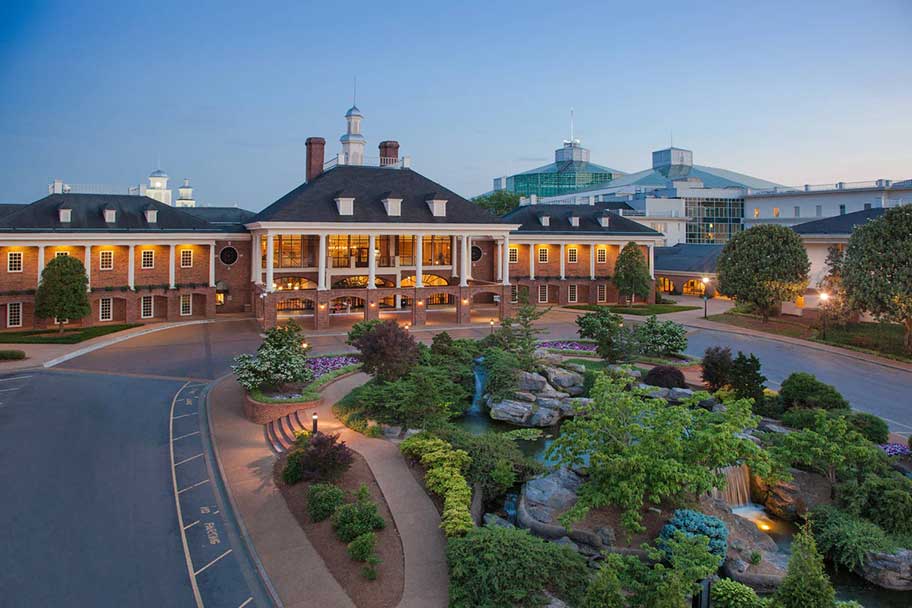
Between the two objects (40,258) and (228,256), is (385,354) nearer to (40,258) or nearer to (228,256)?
(228,256)

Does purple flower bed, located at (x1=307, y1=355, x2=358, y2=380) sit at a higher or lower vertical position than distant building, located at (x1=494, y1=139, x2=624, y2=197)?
lower

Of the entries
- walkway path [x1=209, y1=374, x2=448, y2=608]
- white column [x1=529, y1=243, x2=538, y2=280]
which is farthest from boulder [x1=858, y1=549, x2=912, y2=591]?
white column [x1=529, y1=243, x2=538, y2=280]

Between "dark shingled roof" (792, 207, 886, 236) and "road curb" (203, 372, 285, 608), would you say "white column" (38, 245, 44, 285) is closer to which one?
"road curb" (203, 372, 285, 608)

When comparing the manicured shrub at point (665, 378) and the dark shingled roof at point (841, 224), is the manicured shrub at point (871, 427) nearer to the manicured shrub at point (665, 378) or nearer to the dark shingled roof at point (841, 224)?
the manicured shrub at point (665, 378)

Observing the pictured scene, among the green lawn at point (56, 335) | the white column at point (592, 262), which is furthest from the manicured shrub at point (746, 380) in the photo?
the green lawn at point (56, 335)

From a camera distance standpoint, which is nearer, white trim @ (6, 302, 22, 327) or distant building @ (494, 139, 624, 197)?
white trim @ (6, 302, 22, 327)

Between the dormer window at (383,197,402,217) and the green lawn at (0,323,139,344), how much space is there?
19.6 meters

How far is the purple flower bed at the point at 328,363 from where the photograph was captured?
106ft

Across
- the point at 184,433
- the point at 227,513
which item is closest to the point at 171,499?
the point at 227,513

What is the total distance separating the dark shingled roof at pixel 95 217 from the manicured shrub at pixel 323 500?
1478 inches

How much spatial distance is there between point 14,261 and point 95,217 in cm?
605

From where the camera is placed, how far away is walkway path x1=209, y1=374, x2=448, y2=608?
13508 mm

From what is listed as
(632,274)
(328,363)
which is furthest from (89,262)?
(632,274)

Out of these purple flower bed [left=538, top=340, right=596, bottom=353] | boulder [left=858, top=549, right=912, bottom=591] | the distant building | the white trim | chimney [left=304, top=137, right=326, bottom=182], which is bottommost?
boulder [left=858, top=549, right=912, bottom=591]
